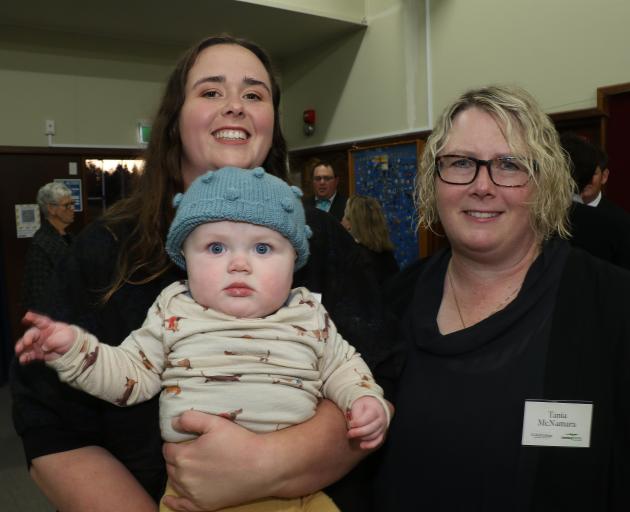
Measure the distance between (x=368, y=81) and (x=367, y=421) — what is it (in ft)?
21.8

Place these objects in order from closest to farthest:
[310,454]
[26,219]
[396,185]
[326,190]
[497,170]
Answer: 1. [310,454]
2. [497,170]
3. [326,190]
4. [396,185]
5. [26,219]

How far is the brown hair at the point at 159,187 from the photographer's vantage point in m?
1.43

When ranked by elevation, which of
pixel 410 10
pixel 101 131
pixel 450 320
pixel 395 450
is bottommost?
pixel 395 450

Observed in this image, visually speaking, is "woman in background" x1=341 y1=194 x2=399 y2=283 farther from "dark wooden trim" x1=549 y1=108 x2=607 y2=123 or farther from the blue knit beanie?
the blue knit beanie

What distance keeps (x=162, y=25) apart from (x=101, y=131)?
5.38 feet

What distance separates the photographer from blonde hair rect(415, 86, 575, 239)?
5.32 feet

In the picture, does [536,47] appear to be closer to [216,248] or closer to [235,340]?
[216,248]

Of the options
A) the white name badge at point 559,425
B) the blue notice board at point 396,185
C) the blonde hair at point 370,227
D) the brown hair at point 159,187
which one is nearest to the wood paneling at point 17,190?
the blue notice board at point 396,185

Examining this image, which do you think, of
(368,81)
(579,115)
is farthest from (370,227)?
(368,81)

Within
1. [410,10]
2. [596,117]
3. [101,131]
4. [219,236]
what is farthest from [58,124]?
[219,236]

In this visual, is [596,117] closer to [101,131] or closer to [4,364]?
[101,131]

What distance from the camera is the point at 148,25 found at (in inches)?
276

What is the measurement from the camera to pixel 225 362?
1264 millimetres

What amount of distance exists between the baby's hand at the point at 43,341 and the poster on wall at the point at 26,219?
21.5 ft
